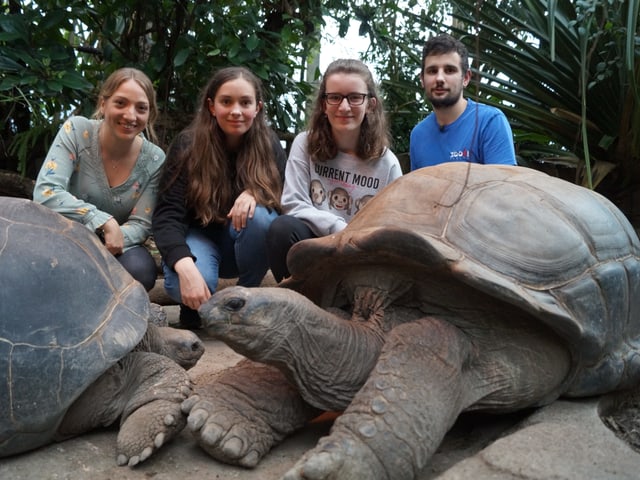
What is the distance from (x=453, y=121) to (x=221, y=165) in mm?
1286

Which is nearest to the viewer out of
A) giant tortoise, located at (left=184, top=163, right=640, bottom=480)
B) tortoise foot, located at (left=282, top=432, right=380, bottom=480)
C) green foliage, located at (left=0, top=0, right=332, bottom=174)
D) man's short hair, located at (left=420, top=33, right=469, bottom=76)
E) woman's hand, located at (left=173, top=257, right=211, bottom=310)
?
tortoise foot, located at (left=282, top=432, right=380, bottom=480)

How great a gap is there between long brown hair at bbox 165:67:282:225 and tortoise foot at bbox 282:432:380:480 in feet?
5.94

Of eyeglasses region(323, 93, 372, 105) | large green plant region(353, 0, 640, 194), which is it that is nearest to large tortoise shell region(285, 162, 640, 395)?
eyeglasses region(323, 93, 372, 105)

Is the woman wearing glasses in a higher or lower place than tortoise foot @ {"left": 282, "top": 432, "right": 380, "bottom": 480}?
higher

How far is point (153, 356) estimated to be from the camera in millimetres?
2258

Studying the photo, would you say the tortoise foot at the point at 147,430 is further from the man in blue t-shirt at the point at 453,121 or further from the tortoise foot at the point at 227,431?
the man in blue t-shirt at the point at 453,121

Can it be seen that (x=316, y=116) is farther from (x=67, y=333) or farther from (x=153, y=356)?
(x=67, y=333)

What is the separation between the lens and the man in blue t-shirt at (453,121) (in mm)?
3430

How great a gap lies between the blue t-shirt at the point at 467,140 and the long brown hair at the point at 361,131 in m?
0.50

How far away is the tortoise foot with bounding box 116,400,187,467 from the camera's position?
1.92 meters

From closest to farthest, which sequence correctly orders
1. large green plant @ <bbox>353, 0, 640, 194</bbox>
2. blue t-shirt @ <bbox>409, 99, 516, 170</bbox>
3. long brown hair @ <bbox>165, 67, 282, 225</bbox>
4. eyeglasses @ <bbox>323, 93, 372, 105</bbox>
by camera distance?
eyeglasses @ <bbox>323, 93, 372, 105</bbox> < long brown hair @ <bbox>165, 67, 282, 225</bbox> < blue t-shirt @ <bbox>409, 99, 516, 170</bbox> < large green plant @ <bbox>353, 0, 640, 194</bbox>

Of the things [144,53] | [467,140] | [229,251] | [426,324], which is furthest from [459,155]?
[144,53]

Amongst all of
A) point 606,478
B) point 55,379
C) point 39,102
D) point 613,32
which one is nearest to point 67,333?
point 55,379

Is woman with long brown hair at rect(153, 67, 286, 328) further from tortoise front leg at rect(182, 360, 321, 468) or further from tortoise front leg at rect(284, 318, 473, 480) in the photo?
tortoise front leg at rect(284, 318, 473, 480)
